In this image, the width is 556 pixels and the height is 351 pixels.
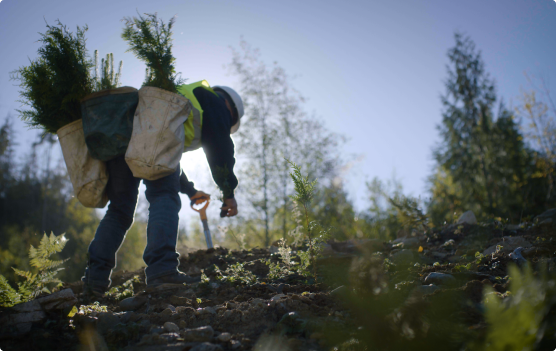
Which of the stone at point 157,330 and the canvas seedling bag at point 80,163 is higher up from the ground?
the canvas seedling bag at point 80,163

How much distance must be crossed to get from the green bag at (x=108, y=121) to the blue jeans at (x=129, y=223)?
209mm

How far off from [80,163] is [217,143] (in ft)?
3.86

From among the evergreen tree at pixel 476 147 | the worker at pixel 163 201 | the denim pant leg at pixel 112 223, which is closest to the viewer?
the worker at pixel 163 201

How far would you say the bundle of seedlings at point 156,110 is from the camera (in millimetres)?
2496

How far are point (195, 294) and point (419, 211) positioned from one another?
305cm

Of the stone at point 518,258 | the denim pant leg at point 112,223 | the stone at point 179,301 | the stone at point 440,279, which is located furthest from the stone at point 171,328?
the stone at point 518,258

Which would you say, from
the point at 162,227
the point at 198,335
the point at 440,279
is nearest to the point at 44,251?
the point at 162,227

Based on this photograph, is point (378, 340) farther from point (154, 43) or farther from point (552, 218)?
point (552, 218)

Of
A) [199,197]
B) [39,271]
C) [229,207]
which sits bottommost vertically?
[39,271]

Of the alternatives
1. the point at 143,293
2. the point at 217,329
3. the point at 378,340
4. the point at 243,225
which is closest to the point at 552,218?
the point at 378,340

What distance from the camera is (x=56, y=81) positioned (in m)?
2.64

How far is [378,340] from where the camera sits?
131 cm

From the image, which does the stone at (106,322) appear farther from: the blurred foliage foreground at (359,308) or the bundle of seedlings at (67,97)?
the bundle of seedlings at (67,97)

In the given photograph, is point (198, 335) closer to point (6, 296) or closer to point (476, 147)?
point (6, 296)
